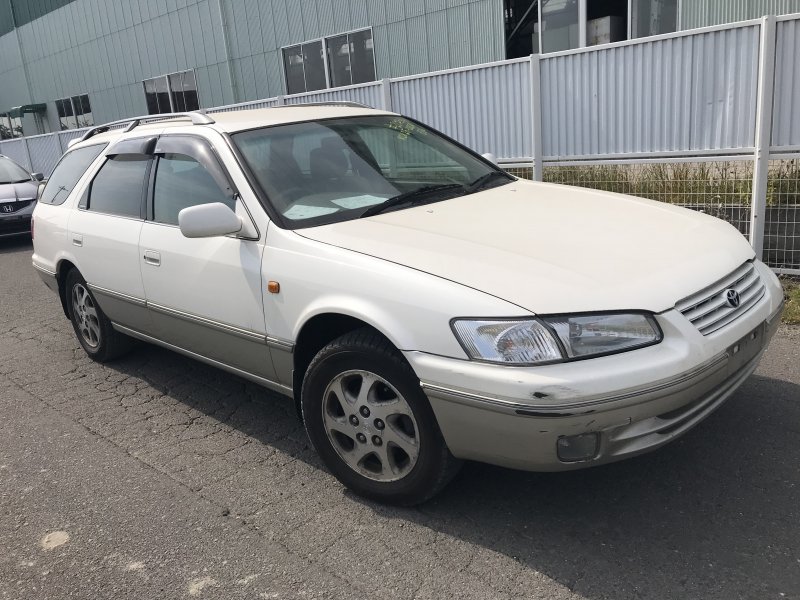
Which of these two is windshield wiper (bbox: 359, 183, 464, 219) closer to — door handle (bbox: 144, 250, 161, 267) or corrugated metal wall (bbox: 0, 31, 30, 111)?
door handle (bbox: 144, 250, 161, 267)

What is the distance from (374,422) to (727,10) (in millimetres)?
8721

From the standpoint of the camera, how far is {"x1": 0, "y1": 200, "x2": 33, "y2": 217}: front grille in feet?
37.6

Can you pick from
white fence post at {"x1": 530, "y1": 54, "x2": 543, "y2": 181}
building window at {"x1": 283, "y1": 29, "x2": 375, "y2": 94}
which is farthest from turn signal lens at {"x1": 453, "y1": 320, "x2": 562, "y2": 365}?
building window at {"x1": 283, "y1": 29, "x2": 375, "y2": 94}

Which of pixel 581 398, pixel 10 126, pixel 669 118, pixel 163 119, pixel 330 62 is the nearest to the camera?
pixel 581 398

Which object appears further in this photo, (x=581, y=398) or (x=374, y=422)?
(x=374, y=422)

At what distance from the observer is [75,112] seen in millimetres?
25484

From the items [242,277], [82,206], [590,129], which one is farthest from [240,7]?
[242,277]

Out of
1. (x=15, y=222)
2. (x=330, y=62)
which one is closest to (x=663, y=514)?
(x=15, y=222)

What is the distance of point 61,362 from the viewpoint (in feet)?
17.6

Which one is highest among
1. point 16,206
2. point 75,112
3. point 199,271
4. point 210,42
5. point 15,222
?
point 210,42

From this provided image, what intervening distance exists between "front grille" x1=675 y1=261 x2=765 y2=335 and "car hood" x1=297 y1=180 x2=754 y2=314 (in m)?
0.04

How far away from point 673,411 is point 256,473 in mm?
1961

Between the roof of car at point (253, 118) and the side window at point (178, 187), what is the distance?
0.23 m

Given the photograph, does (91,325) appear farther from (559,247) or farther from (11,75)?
(11,75)
